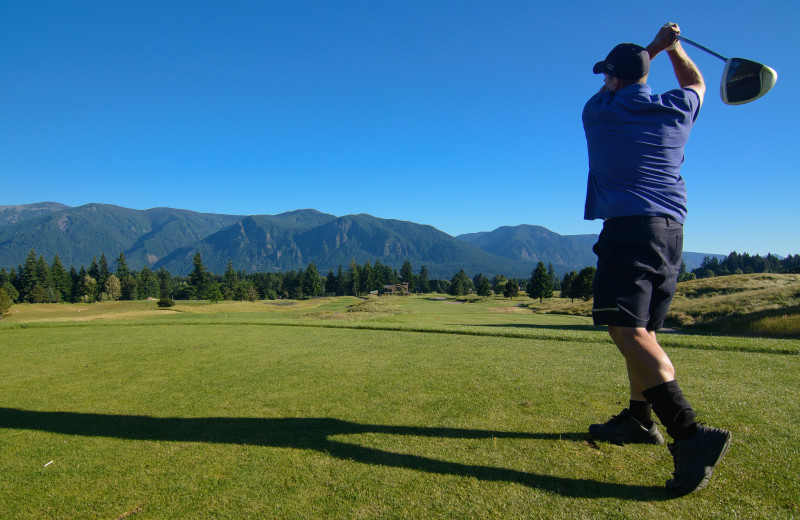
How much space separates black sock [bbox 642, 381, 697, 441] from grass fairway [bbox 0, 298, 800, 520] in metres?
0.26

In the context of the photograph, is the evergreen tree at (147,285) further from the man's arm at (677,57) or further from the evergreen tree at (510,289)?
the man's arm at (677,57)

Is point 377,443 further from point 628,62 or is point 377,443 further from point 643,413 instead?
point 628,62

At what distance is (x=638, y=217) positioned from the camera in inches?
113

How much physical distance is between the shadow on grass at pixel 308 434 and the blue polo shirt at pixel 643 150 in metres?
1.81

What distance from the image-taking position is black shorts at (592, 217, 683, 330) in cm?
277

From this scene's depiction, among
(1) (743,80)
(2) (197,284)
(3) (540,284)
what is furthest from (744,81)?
(2) (197,284)

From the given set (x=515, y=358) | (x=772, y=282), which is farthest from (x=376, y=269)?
(x=515, y=358)

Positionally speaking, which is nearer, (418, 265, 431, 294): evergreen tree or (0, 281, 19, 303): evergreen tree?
(0, 281, 19, 303): evergreen tree

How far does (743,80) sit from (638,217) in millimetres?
1738

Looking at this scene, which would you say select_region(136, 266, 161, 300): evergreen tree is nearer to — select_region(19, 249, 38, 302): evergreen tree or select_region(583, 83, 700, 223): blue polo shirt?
select_region(19, 249, 38, 302): evergreen tree

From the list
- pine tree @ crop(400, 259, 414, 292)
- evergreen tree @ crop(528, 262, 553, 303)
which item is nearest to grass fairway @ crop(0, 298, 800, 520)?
evergreen tree @ crop(528, 262, 553, 303)

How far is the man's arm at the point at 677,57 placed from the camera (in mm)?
3396

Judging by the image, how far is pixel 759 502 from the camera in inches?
80.4

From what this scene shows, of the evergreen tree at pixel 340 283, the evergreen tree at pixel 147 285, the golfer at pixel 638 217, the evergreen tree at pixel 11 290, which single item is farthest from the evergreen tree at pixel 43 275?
the golfer at pixel 638 217
